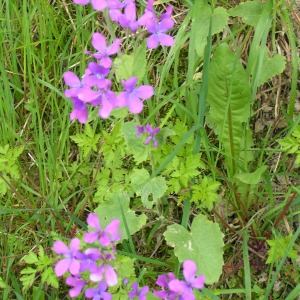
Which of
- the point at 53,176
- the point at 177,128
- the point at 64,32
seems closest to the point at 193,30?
the point at 177,128

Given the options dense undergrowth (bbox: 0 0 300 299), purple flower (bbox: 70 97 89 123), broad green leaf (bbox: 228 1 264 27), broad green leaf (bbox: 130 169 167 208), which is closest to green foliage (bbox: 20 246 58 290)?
dense undergrowth (bbox: 0 0 300 299)

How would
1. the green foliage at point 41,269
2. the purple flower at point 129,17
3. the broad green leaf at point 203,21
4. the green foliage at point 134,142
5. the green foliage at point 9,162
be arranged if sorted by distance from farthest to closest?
the green foliage at point 9,162 → the broad green leaf at point 203,21 → the green foliage at point 41,269 → the green foliage at point 134,142 → the purple flower at point 129,17

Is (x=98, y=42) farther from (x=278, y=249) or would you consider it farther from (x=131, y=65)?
(x=278, y=249)

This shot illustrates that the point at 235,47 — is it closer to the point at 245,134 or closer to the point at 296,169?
the point at 245,134

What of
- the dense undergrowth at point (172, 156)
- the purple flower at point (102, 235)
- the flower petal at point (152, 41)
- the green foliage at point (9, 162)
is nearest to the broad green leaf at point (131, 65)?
the flower petal at point (152, 41)

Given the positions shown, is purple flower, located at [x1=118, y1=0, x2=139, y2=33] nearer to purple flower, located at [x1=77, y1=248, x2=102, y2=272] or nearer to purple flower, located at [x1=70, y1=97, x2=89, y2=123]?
purple flower, located at [x1=70, y1=97, x2=89, y2=123]

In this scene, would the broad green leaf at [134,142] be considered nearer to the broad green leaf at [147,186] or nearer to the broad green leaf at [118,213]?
the broad green leaf at [147,186]

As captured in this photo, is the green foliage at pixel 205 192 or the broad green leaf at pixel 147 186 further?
the green foliage at pixel 205 192
